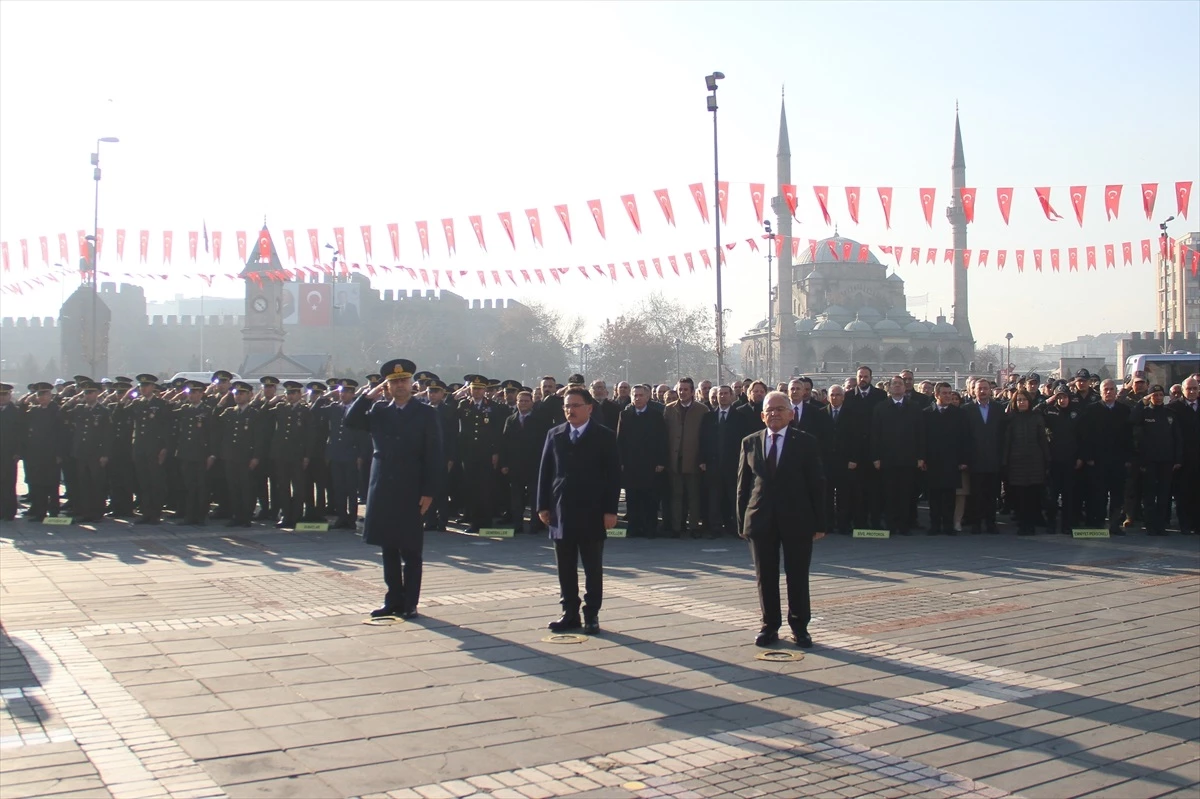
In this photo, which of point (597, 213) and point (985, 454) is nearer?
point (985, 454)

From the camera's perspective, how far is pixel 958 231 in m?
92.4

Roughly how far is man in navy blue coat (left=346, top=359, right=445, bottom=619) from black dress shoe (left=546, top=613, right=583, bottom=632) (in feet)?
3.97

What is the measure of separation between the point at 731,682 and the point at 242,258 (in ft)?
102

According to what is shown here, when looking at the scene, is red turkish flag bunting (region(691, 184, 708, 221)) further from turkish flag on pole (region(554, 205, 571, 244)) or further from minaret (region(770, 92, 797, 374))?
minaret (region(770, 92, 797, 374))

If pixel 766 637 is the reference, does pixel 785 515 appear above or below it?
above

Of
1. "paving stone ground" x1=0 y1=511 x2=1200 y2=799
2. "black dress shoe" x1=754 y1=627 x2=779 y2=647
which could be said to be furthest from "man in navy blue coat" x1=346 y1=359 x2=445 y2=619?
"black dress shoe" x1=754 y1=627 x2=779 y2=647

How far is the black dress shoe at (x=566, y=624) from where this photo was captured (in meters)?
8.35

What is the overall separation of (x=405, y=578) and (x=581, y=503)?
1.56m

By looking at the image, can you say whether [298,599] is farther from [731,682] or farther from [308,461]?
[308,461]

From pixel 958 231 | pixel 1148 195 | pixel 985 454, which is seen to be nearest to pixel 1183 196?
pixel 1148 195

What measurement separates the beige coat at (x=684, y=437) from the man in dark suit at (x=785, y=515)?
20.9 feet

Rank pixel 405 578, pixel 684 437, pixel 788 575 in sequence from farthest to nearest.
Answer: pixel 684 437 < pixel 405 578 < pixel 788 575

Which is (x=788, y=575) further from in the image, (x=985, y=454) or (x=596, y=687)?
(x=985, y=454)

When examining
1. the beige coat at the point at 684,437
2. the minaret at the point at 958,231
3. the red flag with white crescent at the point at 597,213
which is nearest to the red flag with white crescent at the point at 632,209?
the red flag with white crescent at the point at 597,213
